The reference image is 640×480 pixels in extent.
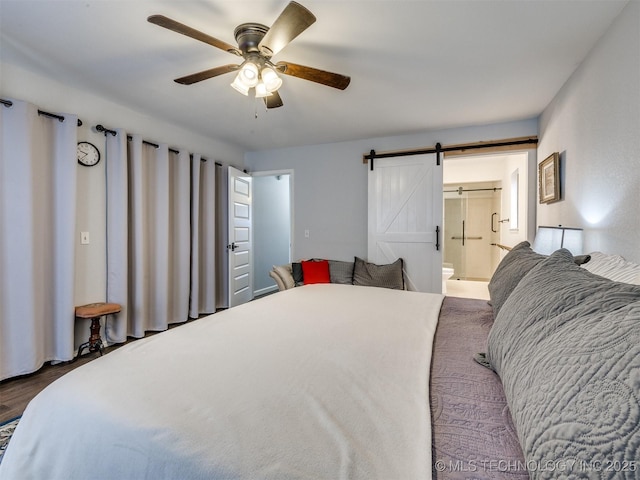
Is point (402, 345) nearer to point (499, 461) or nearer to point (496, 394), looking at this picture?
point (496, 394)

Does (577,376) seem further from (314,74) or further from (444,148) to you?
(444,148)

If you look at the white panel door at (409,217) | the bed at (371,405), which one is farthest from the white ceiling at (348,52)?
the bed at (371,405)

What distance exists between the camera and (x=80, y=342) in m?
2.76

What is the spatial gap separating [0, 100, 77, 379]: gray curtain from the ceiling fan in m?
1.40

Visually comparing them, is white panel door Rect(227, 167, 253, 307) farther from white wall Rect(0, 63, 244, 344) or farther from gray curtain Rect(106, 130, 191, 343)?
white wall Rect(0, 63, 244, 344)

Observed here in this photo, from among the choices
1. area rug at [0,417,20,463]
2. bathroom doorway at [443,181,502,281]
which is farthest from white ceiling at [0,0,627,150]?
bathroom doorway at [443,181,502,281]

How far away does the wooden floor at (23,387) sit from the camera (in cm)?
194

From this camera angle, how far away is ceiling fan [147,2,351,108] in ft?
4.87

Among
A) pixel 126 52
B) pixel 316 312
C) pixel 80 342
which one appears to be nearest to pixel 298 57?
pixel 126 52

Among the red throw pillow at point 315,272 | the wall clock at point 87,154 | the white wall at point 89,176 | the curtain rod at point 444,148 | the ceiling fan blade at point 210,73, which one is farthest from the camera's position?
the red throw pillow at point 315,272

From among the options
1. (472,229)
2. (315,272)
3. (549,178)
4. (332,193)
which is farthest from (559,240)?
(472,229)

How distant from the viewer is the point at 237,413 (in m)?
0.73

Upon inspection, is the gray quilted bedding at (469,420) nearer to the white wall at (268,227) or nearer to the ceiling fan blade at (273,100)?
the ceiling fan blade at (273,100)

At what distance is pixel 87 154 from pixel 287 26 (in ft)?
7.95
